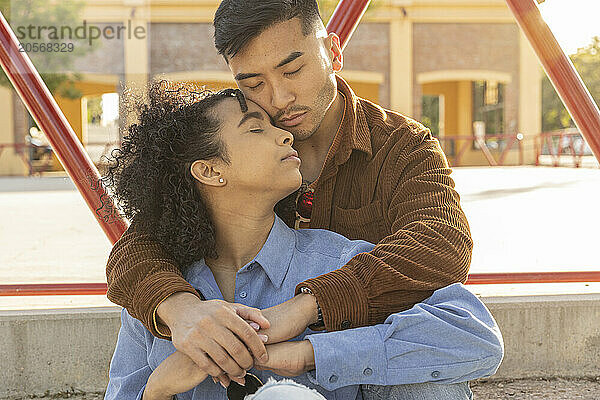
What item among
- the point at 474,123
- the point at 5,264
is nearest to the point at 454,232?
the point at 5,264

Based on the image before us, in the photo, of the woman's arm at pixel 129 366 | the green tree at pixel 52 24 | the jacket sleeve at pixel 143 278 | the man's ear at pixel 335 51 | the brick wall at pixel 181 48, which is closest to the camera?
the jacket sleeve at pixel 143 278

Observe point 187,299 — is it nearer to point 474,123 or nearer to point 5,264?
point 5,264

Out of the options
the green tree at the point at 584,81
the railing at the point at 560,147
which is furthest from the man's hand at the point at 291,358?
the green tree at the point at 584,81

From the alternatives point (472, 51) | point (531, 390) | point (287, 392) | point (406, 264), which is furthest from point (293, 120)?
point (472, 51)

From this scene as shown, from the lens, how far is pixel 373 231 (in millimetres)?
1720

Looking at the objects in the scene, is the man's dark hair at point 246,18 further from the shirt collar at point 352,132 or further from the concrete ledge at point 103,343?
the concrete ledge at point 103,343

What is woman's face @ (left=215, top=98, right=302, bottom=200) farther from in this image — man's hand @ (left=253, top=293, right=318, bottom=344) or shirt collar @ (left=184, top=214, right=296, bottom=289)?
man's hand @ (left=253, top=293, right=318, bottom=344)

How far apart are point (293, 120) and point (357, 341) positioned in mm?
624

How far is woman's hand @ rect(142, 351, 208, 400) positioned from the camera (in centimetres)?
132

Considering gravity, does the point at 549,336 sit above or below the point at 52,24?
below

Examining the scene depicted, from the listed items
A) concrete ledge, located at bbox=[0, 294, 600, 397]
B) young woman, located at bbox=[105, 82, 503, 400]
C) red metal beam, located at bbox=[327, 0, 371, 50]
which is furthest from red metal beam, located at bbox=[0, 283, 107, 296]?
red metal beam, located at bbox=[327, 0, 371, 50]

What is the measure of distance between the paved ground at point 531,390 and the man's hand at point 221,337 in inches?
45.8

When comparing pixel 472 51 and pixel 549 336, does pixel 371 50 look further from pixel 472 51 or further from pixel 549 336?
pixel 549 336

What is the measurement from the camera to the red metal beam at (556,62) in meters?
2.14
